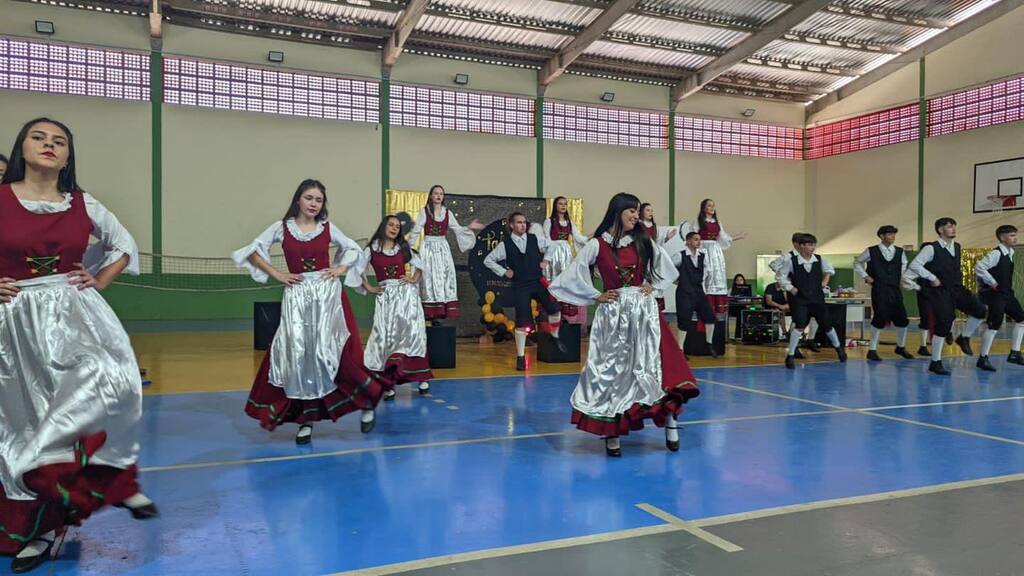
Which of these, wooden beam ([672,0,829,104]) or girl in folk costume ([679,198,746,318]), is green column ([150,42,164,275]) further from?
wooden beam ([672,0,829,104])

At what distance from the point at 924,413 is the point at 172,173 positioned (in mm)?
13318

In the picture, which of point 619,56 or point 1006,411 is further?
point 619,56

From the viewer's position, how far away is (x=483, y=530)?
9.89 feet

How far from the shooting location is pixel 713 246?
1003 centimetres

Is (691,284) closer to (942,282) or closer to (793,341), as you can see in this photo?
(793,341)

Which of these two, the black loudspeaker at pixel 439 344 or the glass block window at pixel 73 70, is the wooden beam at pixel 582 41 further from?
the black loudspeaker at pixel 439 344

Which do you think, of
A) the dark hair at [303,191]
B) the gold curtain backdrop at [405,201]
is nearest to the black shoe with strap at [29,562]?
the dark hair at [303,191]

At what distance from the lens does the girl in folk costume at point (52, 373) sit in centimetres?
258

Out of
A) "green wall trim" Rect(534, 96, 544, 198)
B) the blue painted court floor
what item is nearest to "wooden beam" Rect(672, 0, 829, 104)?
"green wall trim" Rect(534, 96, 544, 198)

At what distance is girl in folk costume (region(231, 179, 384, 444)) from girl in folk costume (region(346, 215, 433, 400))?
1538 millimetres

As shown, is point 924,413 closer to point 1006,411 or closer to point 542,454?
point 1006,411

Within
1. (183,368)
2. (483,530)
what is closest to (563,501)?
(483,530)

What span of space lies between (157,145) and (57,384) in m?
12.7

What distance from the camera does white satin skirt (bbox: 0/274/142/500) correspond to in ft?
8.53
